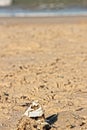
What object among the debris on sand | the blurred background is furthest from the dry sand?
the blurred background

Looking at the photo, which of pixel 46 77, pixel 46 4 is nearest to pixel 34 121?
pixel 46 77

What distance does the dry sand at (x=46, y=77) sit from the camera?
5.58m

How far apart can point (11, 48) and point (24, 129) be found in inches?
238

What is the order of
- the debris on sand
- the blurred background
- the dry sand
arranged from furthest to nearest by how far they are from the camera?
the blurred background → the dry sand → the debris on sand

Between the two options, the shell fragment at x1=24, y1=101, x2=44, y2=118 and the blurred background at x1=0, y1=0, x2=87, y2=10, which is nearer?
the shell fragment at x1=24, y1=101, x2=44, y2=118

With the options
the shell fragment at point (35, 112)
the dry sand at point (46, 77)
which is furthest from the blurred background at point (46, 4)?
the shell fragment at point (35, 112)

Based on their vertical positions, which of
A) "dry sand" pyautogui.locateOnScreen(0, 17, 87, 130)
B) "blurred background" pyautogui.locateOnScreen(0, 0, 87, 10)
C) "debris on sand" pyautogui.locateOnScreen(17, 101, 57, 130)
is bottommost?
"blurred background" pyautogui.locateOnScreen(0, 0, 87, 10)

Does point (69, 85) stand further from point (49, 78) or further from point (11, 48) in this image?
point (11, 48)

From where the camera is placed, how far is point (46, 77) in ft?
24.8

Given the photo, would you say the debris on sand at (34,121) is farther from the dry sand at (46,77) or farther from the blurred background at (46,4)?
the blurred background at (46,4)

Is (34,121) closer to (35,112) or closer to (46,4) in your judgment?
(35,112)

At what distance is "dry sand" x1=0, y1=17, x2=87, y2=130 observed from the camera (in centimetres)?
558

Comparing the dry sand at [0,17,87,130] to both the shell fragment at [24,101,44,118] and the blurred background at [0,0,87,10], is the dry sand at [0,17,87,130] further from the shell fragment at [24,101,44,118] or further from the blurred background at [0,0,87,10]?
the blurred background at [0,0,87,10]

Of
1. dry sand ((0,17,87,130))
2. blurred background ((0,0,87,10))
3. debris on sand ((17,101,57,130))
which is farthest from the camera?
blurred background ((0,0,87,10))
